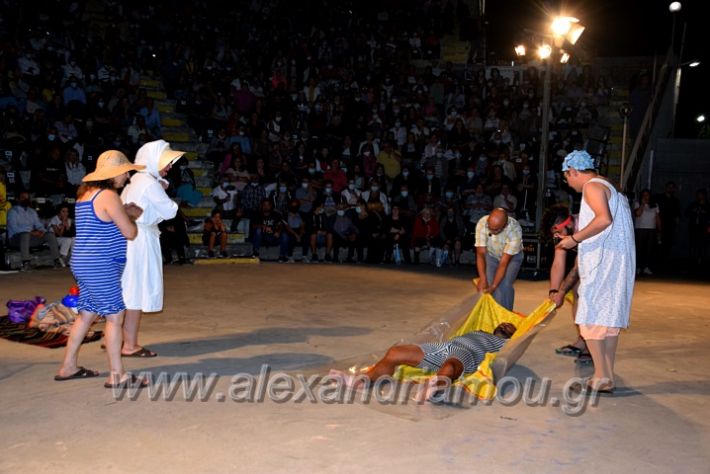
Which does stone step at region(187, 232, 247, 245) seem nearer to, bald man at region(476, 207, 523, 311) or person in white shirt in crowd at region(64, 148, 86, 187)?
person in white shirt in crowd at region(64, 148, 86, 187)

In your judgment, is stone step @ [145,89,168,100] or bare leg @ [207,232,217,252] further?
stone step @ [145,89,168,100]

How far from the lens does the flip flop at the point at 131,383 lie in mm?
5395

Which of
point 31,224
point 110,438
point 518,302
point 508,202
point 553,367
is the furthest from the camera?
point 508,202

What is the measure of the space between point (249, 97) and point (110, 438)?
48.0ft

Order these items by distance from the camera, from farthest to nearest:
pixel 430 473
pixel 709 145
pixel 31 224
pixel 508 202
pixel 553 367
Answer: pixel 709 145
pixel 508 202
pixel 31 224
pixel 553 367
pixel 430 473

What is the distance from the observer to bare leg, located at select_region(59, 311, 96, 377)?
5.44 meters

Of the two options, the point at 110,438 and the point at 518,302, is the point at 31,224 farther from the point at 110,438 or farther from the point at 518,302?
the point at 110,438

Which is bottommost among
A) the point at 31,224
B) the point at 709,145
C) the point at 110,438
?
the point at 110,438

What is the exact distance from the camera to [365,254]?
15.5 metres

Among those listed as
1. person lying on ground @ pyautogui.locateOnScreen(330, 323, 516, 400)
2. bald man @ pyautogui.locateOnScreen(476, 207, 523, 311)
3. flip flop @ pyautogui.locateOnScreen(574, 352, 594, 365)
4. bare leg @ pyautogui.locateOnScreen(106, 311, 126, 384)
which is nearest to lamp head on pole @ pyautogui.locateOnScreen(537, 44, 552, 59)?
bald man @ pyautogui.locateOnScreen(476, 207, 523, 311)

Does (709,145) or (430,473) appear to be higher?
(709,145)

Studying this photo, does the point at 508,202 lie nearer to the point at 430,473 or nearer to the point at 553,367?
the point at 553,367

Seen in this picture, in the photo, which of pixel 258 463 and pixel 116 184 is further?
pixel 116 184

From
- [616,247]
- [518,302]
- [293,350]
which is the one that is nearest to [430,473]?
[616,247]
